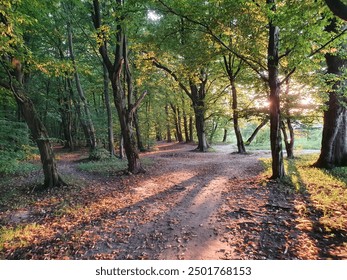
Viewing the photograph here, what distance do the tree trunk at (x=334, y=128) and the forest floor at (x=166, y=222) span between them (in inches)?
142

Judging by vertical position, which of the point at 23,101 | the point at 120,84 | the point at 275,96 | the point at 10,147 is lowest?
the point at 10,147

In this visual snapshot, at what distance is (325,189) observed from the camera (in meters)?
6.22

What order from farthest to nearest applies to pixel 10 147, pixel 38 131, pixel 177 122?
pixel 177 122 < pixel 38 131 < pixel 10 147

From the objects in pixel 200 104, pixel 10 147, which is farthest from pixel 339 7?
pixel 200 104

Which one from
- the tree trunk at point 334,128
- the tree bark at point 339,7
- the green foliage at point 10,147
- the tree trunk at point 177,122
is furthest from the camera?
the tree trunk at point 177,122

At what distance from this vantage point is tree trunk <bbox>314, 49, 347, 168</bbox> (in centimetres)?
862

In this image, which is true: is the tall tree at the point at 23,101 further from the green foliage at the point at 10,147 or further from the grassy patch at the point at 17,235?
the grassy patch at the point at 17,235

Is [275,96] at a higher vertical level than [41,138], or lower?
higher

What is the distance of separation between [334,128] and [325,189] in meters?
3.80

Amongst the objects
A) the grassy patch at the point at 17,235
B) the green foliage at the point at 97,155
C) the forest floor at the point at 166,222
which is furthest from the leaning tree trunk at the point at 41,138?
the green foliage at the point at 97,155

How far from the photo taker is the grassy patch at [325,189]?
4314mm

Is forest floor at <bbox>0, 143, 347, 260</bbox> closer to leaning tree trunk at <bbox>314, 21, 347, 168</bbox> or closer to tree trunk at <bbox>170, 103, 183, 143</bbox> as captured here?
leaning tree trunk at <bbox>314, 21, 347, 168</bbox>

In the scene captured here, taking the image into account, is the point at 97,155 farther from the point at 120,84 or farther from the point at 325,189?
the point at 325,189

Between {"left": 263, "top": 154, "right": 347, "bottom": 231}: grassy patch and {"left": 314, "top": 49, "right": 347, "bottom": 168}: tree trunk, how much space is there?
1.72 ft
